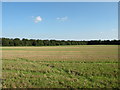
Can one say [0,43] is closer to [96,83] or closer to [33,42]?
[33,42]

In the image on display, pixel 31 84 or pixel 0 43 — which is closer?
pixel 31 84

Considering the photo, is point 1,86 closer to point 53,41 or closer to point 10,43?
point 10,43

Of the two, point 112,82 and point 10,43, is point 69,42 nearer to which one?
point 10,43

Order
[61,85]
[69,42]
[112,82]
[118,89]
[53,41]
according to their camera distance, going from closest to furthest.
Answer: [118,89]
[61,85]
[112,82]
[53,41]
[69,42]

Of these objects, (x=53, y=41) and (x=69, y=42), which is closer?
(x=53, y=41)

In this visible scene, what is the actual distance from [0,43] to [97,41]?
3650 inches

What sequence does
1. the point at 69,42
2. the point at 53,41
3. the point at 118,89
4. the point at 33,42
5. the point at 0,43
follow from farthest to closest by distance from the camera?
the point at 69,42 → the point at 53,41 → the point at 33,42 → the point at 0,43 → the point at 118,89

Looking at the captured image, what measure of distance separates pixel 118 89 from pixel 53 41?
118 meters

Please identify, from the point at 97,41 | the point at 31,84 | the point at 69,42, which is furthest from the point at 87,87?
the point at 97,41

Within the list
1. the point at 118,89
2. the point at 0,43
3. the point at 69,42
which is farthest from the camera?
the point at 69,42

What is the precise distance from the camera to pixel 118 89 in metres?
6.89

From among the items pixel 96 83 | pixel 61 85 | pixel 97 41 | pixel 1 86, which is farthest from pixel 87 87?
pixel 97 41

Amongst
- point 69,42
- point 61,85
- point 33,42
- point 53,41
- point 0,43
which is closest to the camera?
point 61,85

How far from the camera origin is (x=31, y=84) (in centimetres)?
755
